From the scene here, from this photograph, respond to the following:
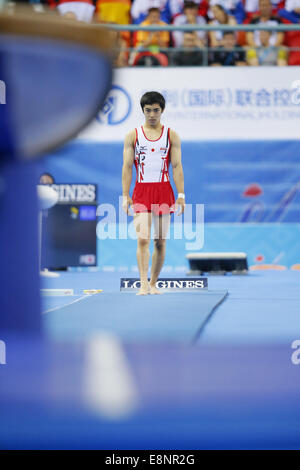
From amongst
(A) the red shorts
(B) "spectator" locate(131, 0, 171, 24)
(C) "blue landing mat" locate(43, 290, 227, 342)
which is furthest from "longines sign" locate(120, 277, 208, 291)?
(B) "spectator" locate(131, 0, 171, 24)

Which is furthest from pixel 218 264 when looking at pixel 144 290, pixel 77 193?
pixel 144 290

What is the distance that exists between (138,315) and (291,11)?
19.1 feet

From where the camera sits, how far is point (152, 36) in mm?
6207

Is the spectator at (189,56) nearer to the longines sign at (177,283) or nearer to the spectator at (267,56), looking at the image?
the spectator at (267,56)

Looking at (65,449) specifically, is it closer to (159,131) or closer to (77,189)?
(159,131)

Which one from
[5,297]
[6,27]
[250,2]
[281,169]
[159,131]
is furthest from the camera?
[250,2]

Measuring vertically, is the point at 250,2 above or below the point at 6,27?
above

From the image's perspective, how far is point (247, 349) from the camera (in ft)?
1.57

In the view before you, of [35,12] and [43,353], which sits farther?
[43,353]

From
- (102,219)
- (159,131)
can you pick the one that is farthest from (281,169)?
(159,131)

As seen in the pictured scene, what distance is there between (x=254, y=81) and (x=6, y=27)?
229 inches

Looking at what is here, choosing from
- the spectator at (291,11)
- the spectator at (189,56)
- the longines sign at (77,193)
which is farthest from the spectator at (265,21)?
the longines sign at (77,193)

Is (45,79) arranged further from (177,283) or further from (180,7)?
(180,7)

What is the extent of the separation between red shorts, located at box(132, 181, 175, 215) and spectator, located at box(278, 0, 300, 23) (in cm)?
469
